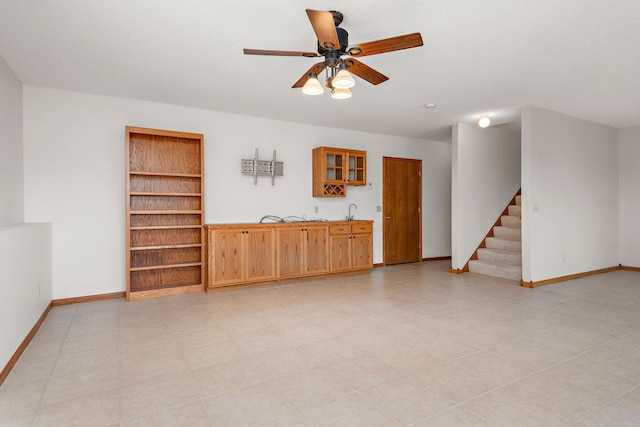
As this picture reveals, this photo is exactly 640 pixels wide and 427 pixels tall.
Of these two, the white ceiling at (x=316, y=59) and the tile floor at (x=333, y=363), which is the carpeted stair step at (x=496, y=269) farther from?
the white ceiling at (x=316, y=59)

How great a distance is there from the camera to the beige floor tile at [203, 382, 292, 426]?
1949mm

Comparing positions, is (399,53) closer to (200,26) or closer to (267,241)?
(200,26)

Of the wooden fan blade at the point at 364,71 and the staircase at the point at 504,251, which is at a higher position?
the wooden fan blade at the point at 364,71

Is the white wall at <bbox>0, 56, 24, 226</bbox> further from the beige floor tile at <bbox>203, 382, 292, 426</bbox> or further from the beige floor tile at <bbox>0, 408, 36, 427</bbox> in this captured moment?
the beige floor tile at <bbox>203, 382, 292, 426</bbox>

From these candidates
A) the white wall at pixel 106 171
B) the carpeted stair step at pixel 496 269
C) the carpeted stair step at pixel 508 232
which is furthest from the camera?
the carpeted stair step at pixel 508 232

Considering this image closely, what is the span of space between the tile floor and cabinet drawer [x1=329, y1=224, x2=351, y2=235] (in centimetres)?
146

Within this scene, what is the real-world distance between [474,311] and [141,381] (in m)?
3.30

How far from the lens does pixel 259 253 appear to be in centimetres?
510

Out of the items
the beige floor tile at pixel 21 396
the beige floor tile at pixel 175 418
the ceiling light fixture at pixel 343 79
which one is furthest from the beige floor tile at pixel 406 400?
the ceiling light fixture at pixel 343 79

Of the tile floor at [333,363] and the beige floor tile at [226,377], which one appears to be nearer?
the tile floor at [333,363]

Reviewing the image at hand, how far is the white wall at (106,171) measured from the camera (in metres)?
4.20

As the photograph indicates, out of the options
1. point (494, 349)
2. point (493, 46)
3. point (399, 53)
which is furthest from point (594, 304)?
point (399, 53)

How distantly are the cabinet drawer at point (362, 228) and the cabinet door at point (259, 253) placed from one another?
1.48 metres

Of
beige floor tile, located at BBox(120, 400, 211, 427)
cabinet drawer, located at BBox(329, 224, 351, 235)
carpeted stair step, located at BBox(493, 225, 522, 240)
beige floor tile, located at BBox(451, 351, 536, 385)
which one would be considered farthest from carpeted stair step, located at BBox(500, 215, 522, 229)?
beige floor tile, located at BBox(120, 400, 211, 427)
